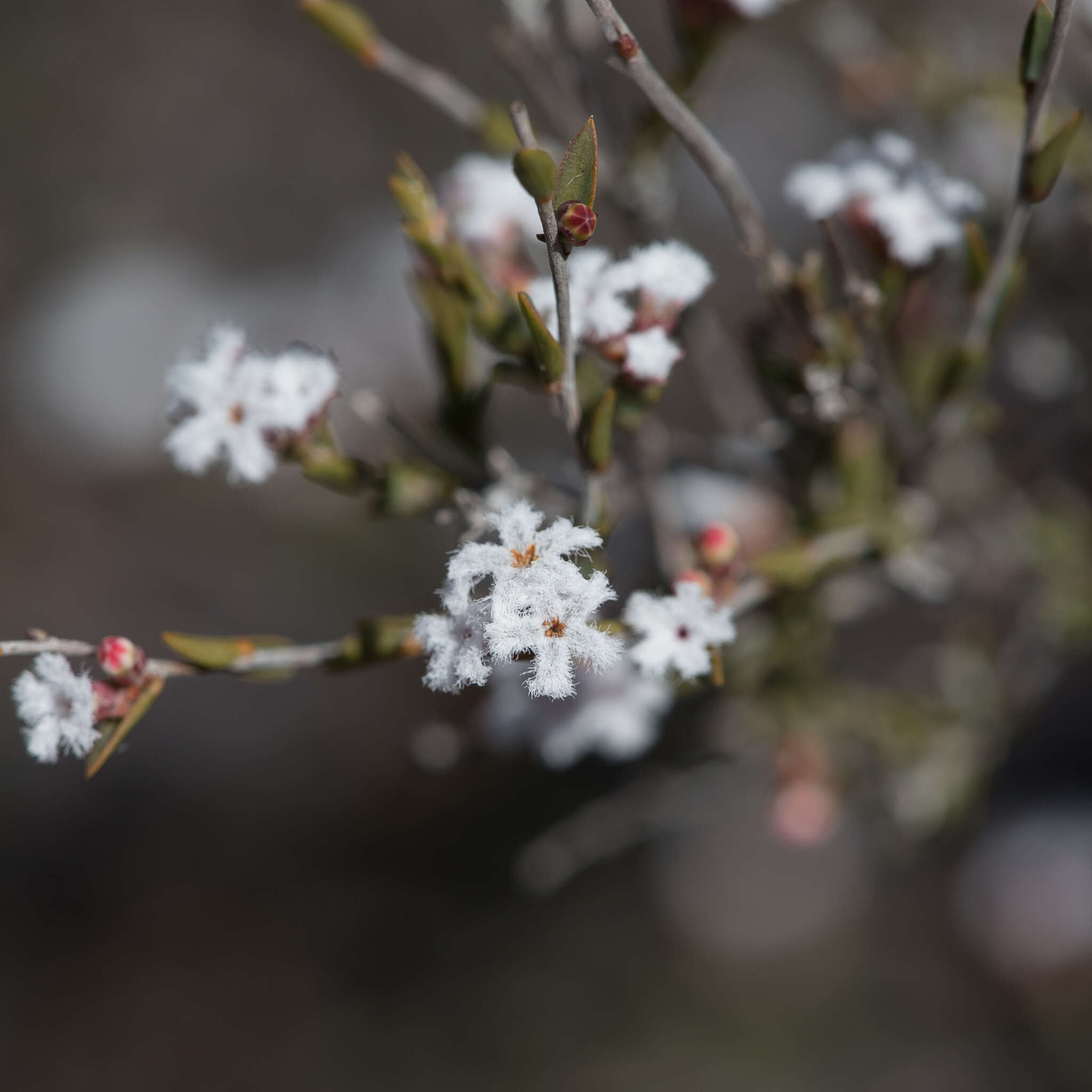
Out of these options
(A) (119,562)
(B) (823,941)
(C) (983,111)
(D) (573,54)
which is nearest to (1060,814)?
(B) (823,941)

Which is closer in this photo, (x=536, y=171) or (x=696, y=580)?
(x=536, y=171)

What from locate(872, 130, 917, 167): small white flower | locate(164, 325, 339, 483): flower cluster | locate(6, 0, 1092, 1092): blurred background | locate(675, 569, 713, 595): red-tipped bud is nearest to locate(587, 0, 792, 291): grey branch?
locate(872, 130, 917, 167): small white flower

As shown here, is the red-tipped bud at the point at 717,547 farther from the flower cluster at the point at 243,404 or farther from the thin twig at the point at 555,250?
the flower cluster at the point at 243,404

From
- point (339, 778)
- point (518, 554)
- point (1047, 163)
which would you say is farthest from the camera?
point (339, 778)

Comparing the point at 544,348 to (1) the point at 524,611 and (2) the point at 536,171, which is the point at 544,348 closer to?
(2) the point at 536,171

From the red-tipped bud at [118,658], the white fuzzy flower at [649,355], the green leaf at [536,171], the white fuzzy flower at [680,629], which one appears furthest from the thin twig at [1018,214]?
the red-tipped bud at [118,658]

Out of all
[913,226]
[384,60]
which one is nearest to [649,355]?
[913,226]

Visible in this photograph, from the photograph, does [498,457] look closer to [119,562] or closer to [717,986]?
[119,562]

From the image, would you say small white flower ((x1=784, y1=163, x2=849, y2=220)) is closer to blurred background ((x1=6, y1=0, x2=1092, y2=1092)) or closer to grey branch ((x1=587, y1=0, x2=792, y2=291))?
grey branch ((x1=587, y1=0, x2=792, y2=291))
